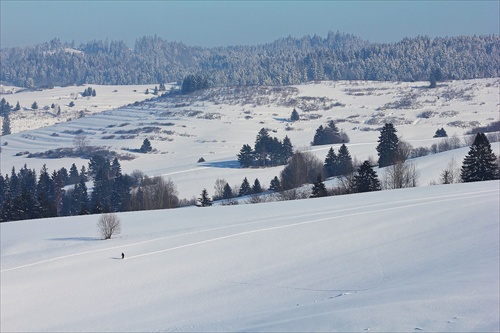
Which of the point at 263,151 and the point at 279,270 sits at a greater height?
the point at 263,151

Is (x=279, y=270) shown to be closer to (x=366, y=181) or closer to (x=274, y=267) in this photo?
(x=274, y=267)

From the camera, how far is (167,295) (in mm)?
22312

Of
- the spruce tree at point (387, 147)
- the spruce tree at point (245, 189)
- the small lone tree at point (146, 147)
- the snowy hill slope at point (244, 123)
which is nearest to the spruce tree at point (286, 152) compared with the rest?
the snowy hill slope at point (244, 123)

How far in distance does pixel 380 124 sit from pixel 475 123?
43.6 ft

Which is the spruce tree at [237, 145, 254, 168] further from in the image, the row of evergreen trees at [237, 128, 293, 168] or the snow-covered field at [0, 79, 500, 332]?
the snow-covered field at [0, 79, 500, 332]

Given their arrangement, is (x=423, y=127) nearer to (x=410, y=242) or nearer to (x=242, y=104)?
(x=242, y=104)

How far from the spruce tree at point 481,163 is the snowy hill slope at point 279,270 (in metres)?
5.13

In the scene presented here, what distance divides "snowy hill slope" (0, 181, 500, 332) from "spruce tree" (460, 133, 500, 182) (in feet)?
16.8

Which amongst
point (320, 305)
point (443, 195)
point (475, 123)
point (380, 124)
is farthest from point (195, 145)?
point (320, 305)

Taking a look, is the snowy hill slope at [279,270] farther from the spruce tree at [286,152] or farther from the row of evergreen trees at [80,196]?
the spruce tree at [286,152]

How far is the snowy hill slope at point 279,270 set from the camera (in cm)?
1287

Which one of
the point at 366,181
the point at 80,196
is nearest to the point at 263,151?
the point at 80,196

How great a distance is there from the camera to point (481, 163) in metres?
40.0

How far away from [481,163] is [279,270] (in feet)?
69.0
